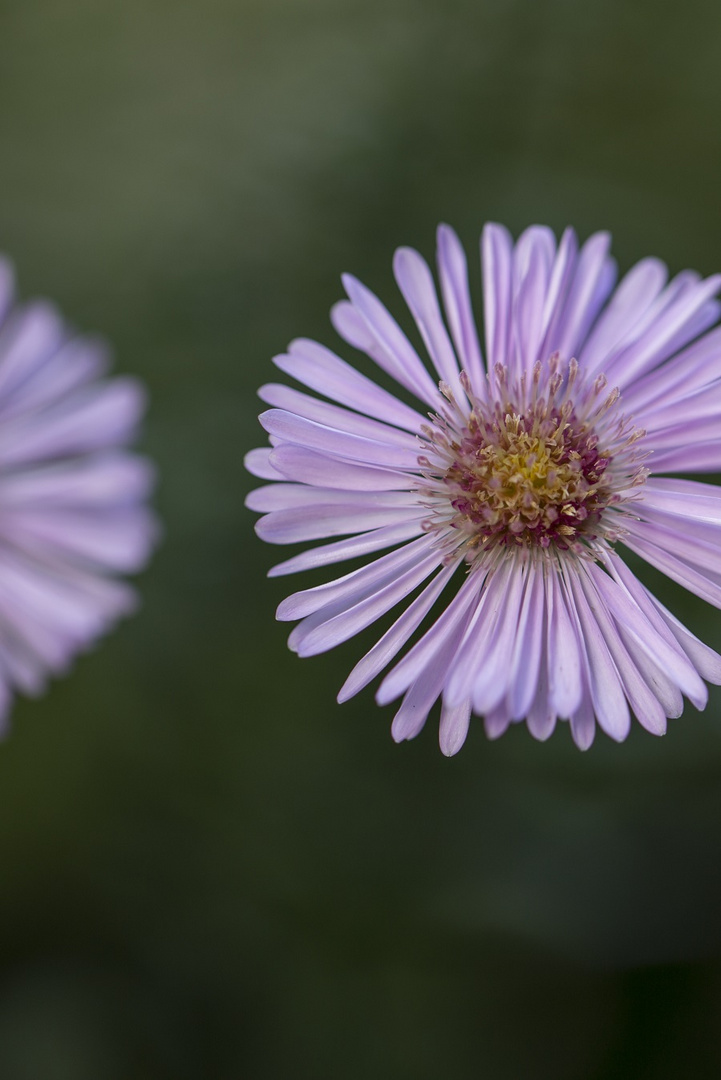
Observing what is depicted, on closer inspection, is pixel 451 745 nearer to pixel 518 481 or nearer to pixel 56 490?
pixel 518 481

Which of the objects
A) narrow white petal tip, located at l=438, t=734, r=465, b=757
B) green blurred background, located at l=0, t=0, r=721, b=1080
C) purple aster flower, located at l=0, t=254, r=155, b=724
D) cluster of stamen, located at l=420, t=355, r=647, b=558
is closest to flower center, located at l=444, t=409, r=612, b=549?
cluster of stamen, located at l=420, t=355, r=647, b=558

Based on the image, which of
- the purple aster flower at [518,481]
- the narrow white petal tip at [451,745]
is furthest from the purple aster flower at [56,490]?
the narrow white petal tip at [451,745]

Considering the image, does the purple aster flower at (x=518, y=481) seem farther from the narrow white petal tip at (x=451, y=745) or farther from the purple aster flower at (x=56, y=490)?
the purple aster flower at (x=56, y=490)

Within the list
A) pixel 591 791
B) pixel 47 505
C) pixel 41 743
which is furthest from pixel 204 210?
pixel 591 791

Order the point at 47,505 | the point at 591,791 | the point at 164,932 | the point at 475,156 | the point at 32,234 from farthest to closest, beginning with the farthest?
the point at 32,234 → the point at 164,932 → the point at 475,156 → the point at 47,505 → the point at 591,791

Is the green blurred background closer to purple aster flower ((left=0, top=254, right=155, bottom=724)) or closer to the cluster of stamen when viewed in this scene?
purple aster flower ((left=0, top=254, right=155, bottom=724))

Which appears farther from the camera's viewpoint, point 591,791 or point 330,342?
point 330,342

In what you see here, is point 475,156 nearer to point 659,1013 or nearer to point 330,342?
point 330,342
